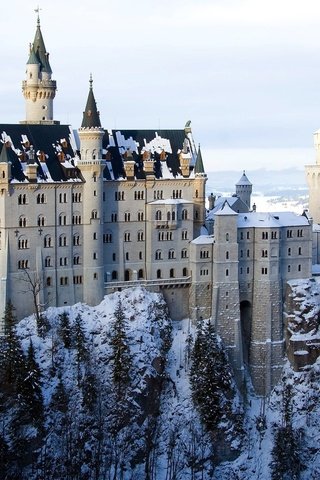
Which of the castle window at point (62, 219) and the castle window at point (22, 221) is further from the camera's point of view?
the castle window at point (62, 219)

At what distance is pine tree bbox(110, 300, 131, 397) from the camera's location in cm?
10556

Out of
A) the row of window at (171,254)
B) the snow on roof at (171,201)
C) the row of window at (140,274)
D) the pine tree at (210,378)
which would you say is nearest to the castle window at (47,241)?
the row of window at (140,274)

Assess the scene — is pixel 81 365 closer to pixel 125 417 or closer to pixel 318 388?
pixel 125 417

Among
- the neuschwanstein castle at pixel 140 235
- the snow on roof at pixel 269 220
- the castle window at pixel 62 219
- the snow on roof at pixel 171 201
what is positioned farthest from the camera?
the snow on roof at pixel 269 220

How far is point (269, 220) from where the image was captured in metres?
117

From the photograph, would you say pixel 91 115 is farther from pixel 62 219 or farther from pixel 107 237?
pixel 107 237

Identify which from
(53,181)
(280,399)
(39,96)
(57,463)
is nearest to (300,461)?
(280,399)

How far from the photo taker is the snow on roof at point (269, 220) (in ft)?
382

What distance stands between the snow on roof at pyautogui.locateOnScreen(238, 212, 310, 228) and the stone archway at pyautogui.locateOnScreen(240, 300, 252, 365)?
9.51 m

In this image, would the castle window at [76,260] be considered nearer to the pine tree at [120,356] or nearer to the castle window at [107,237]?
the castle window at [107,237]

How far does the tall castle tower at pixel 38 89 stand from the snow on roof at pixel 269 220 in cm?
2780

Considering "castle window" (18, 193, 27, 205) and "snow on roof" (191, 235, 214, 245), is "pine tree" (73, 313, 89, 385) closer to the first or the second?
"castle window" (18, 193, 27, 205)

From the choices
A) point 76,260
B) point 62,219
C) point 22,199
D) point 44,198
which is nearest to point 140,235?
point 76,260

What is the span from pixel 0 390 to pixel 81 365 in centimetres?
1003
